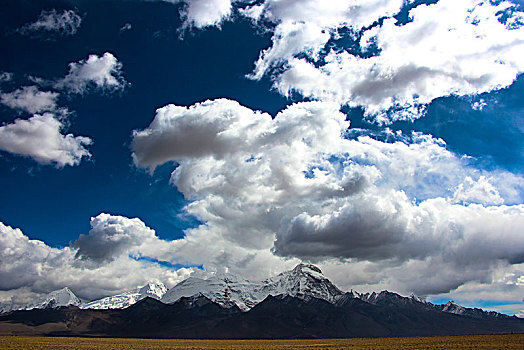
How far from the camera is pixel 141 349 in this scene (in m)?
151

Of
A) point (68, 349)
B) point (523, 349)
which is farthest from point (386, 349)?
point (68, 349)

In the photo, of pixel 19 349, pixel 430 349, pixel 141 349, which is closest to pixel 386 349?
pixel 430 349

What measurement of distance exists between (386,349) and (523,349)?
120ft

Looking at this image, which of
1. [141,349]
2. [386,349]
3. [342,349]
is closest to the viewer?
[386,349]

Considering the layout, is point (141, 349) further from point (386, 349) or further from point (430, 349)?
point (430, 349)

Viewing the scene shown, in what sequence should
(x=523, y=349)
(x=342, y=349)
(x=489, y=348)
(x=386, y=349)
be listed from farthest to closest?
(x=342, y=349) < (x=386, y=349) < (x=489, y=348) < (x=523, y=349)

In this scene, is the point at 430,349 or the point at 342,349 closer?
the point at 430,349

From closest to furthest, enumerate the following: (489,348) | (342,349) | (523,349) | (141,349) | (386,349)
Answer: (523,349) → (489,348) → (386,349) → (342,349) → (141,349)

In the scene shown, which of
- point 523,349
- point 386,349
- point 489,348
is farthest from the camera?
point 386,349

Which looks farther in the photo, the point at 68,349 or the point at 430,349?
the point at 68,349

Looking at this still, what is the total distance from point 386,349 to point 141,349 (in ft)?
285

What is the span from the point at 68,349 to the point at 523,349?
5384 inches

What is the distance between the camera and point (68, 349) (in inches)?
5423

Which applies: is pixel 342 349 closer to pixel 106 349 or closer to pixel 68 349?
pixel 106 349
